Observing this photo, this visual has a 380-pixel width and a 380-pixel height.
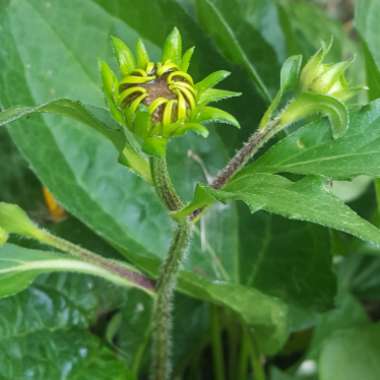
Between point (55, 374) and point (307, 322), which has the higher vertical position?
point (55, 374)

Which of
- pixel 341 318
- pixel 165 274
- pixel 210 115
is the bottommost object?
pixel 341 318

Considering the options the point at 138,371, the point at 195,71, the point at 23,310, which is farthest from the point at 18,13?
the point at 138,371

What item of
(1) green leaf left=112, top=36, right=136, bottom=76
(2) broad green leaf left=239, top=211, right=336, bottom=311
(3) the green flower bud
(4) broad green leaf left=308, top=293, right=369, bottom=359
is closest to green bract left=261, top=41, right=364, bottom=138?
(3) the green flower bud

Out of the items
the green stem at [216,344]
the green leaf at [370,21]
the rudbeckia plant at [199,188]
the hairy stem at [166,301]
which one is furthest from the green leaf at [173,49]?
the green stem at [216,344]

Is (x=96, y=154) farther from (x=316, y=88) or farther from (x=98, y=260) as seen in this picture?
(x=316, y=88)

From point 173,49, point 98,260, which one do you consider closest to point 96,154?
point 98,260

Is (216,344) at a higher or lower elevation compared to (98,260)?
lower

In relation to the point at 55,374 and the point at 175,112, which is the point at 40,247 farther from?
the point at 175,112
